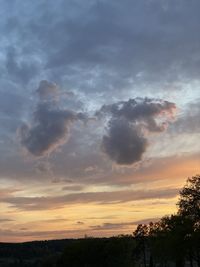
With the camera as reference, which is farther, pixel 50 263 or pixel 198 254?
pixel 50 263

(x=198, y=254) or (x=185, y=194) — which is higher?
(x=185, y=194)

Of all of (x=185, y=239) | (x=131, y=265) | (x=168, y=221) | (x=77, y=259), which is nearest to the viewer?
(x=185, y=239)

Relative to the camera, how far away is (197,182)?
8888 centimetres

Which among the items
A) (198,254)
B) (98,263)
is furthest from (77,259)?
(198,254)

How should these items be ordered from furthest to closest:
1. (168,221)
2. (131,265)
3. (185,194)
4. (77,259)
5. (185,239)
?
(77,259) → (131,265) → (168,221) → (185,239) → (185,194)

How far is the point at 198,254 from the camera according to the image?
100 metres

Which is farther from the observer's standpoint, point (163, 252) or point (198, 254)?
point (163, 252)

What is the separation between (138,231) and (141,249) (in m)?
6.32

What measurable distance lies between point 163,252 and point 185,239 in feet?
73.5

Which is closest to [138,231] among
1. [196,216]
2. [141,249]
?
[141,249]

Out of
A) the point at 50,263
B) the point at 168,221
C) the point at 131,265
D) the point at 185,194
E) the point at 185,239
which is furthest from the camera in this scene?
the point at 50,263

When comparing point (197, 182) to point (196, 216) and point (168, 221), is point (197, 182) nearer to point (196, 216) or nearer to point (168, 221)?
point (196, 216)

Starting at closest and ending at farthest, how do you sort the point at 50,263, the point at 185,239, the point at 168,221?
the point at 185,239 < the point at 168,221 < the point at 50,263

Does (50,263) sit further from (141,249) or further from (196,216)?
(196,216)
